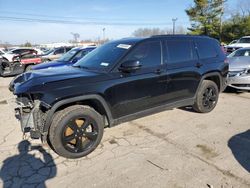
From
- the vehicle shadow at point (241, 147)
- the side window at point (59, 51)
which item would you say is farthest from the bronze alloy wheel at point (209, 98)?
the side window at point (59, 51)

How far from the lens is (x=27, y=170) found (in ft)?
10.8

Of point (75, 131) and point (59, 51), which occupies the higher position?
point (59, 51)

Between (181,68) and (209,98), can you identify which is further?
(209,98)

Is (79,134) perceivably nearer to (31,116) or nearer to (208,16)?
(31,116)

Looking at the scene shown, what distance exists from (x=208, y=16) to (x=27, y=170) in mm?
39303

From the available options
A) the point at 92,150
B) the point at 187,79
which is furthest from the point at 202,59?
the point at 92,150

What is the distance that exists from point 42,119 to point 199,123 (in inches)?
126

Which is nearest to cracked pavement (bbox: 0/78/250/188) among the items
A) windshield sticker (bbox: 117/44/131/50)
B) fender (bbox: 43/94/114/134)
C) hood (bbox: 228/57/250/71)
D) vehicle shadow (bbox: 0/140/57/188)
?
vehicle shadow (bbox: 0/140/57/188)

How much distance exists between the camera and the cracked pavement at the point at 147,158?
303 centimetres

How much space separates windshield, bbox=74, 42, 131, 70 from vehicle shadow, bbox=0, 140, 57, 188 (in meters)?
1.70

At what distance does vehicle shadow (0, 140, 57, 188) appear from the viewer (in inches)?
120

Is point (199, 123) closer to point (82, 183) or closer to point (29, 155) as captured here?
point (82, 183)

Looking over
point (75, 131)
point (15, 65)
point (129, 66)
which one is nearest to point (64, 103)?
point (75, 131)

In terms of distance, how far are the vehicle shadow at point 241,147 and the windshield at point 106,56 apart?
243cm
